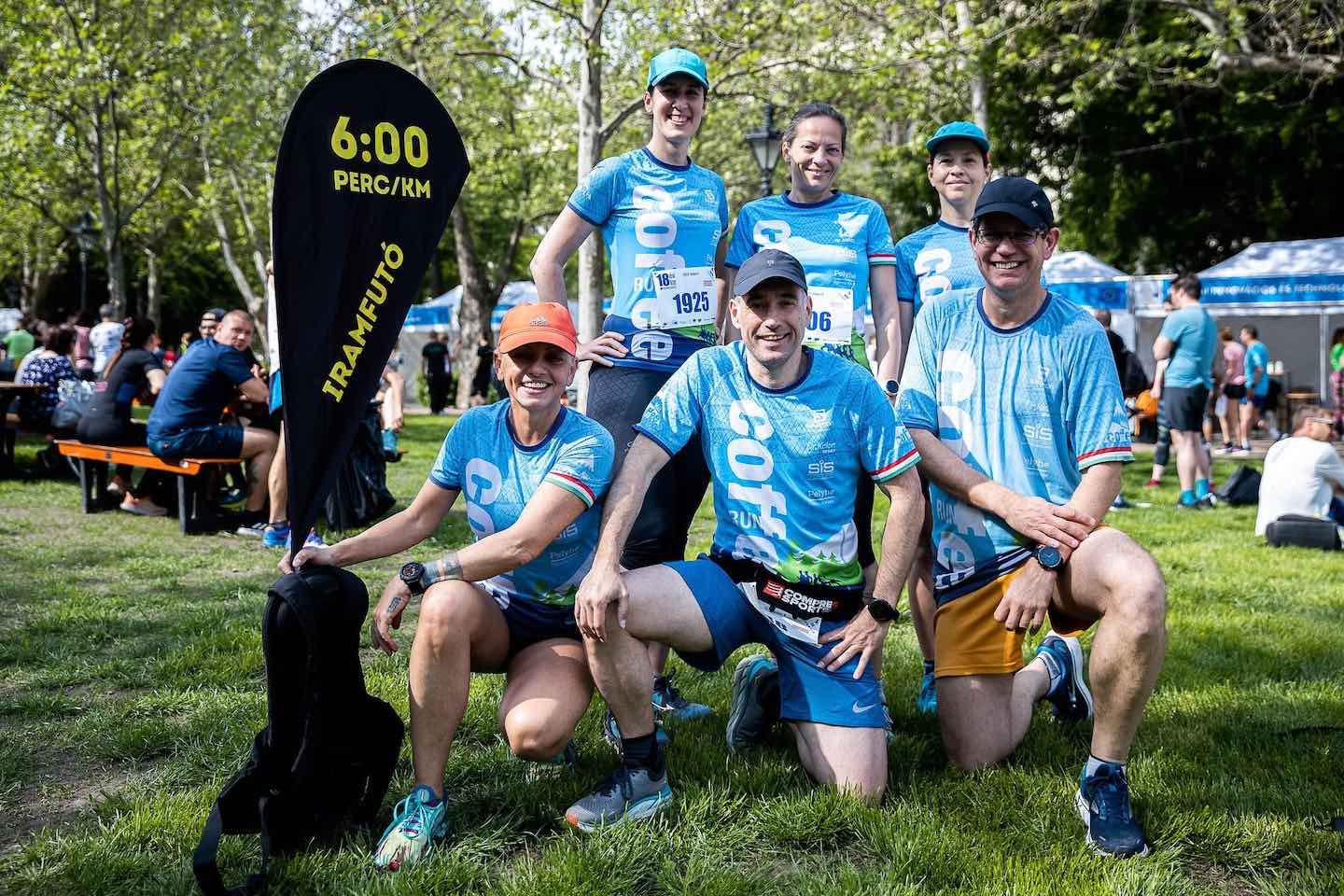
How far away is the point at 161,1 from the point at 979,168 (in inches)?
759

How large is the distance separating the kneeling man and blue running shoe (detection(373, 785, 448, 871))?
1.65ft

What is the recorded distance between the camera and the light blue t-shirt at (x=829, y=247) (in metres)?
4.23

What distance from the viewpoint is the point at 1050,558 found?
10.9 feet

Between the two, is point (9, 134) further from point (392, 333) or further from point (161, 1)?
point (392, 333)

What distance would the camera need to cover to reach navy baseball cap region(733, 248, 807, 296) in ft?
11.2

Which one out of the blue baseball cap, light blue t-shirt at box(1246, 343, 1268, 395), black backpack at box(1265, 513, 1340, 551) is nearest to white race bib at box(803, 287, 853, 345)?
the blue baseball cap

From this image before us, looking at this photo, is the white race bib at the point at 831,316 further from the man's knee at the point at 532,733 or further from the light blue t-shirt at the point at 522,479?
the man's knee at the point at 532,733

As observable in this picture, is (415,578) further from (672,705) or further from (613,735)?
(672,705)

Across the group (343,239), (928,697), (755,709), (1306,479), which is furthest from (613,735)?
(1306,479)

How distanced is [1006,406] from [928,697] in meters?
1.35

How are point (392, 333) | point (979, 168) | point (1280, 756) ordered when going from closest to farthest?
point (392, 333)
point (1280, 756)
point (979, 168)

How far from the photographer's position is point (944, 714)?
146 inches

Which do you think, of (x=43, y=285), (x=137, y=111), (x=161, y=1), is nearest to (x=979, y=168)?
(x=161, y=1)

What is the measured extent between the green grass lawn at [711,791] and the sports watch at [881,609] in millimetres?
526
